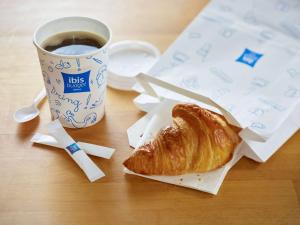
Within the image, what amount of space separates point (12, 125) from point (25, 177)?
0.39ft

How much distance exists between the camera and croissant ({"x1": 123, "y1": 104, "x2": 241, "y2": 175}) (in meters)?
0.63

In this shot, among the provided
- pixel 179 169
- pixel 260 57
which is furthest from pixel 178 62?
Result: pixel 179 169

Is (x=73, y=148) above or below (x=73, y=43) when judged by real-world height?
below

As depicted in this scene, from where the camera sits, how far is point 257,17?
932 millimetres

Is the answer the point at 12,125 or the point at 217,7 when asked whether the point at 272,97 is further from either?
the point at 12,125

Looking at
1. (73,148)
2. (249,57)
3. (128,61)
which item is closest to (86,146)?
(73,148)

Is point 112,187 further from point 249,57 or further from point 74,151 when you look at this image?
point 249,57

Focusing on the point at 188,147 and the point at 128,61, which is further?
the point at 128,61

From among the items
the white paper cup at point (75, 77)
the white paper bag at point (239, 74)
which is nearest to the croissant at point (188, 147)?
the white paper bag at point (239, 74)

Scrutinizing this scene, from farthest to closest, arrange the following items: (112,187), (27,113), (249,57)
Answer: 1. (249,57)
2. (27,113)
3. (112,187)

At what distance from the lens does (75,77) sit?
2.13 feet

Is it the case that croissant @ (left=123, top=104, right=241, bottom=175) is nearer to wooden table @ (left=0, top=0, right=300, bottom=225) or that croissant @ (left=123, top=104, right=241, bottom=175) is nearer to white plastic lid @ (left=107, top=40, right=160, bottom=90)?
wooden table @ (left=0, top=0, right=300, bottom=225)

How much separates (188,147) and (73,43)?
243 millimetres

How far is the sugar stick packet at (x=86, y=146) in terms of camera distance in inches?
26.8
